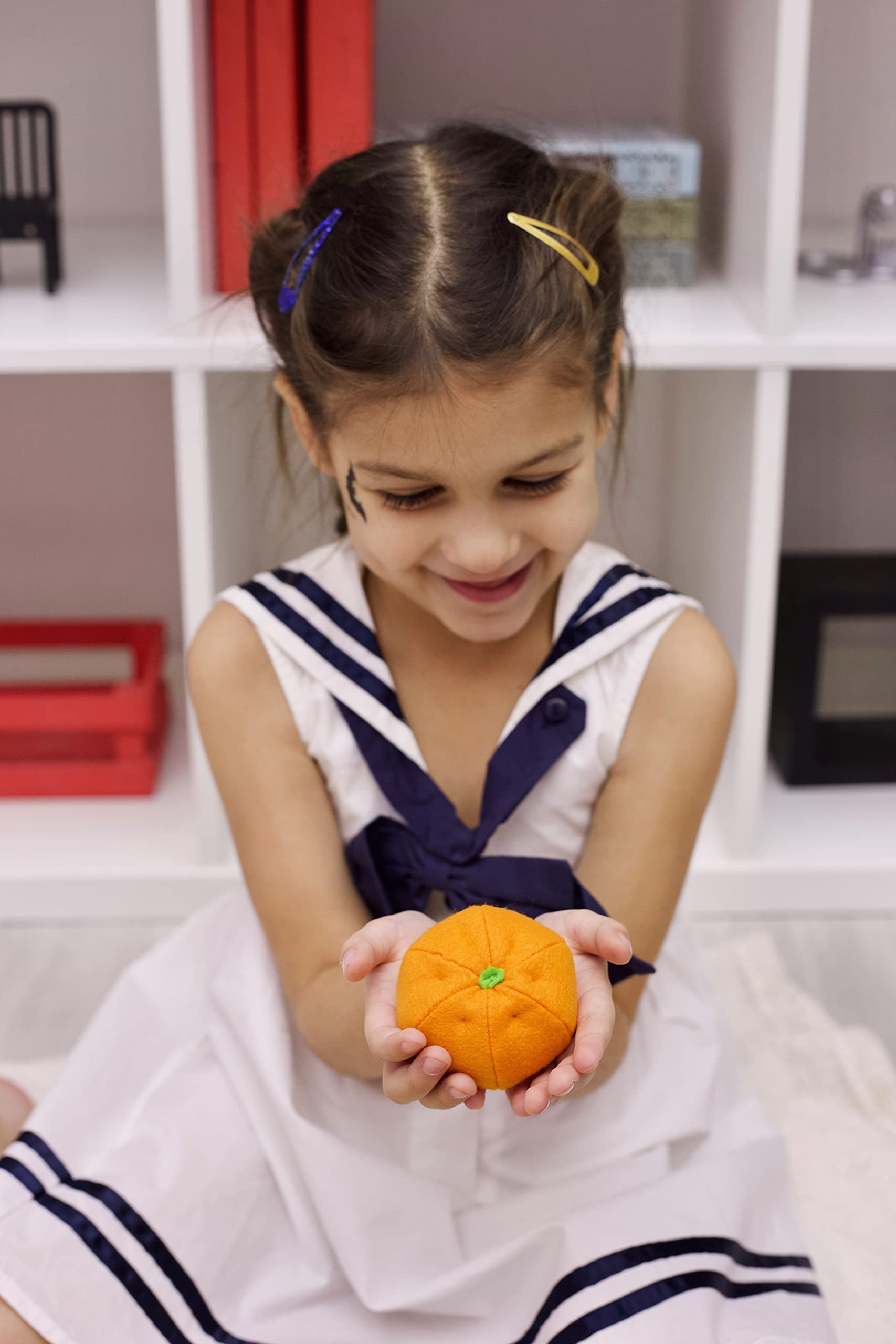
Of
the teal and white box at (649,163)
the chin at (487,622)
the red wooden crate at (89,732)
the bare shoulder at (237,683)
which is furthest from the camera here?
the red wooden crate at (89,732)

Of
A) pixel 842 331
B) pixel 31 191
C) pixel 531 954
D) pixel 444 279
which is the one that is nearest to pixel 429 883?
pixel 531 954

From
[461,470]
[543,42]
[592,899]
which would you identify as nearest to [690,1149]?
[592,899]

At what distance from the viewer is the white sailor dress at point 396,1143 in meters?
0.81

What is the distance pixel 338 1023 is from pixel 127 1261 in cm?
17

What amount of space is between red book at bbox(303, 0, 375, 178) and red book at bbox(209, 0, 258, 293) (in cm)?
5

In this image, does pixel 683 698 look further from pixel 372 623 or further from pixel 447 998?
pixel 447 998

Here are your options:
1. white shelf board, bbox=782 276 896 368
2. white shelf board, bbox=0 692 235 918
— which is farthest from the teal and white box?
white shelf board, bbox=0 692 235 918

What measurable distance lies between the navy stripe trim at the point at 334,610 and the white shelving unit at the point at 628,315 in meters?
0.26

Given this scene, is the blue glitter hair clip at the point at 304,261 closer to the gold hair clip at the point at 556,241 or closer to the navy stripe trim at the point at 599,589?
the gold hair clip at the point at 556,241

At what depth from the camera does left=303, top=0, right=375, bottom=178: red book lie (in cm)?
126

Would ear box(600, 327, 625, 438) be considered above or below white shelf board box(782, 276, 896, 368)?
above

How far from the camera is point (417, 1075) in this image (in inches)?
26.9

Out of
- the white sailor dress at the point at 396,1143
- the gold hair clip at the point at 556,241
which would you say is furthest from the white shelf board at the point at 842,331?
the gold hair clip at the point at 556,241

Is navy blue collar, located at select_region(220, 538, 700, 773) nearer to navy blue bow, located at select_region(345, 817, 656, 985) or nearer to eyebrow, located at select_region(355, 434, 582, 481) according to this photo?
navy blue bow, located at select_region(345, 817, 656, 985)
